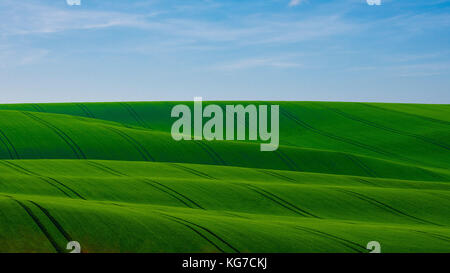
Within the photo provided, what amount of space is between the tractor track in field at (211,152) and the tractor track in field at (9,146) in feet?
24.3

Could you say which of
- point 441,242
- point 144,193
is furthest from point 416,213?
point 144,193

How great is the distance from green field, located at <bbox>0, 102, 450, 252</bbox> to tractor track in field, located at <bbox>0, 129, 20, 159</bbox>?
0.12 feet

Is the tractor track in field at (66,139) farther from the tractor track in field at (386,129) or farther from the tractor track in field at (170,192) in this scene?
the tractor track in field at (386,129)

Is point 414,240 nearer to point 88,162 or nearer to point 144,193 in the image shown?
point 144,193

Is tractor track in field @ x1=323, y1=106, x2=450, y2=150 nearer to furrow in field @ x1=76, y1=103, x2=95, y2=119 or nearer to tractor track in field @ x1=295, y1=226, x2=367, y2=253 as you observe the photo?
furrow in field @ x1=76, y1=103, x2=95, y2=119

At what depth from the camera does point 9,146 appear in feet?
70.5

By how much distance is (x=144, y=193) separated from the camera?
41.0 ft

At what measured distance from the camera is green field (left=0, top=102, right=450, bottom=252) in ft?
26.0

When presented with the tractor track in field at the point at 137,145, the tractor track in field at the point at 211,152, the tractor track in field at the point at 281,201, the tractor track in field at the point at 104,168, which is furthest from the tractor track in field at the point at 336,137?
the tractor track in field at the point at 104,168

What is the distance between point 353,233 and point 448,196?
6.51 metres

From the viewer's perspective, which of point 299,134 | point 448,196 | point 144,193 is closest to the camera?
point 144,193

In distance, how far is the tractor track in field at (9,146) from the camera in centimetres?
2055

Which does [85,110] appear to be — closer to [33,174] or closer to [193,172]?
[193,172]
